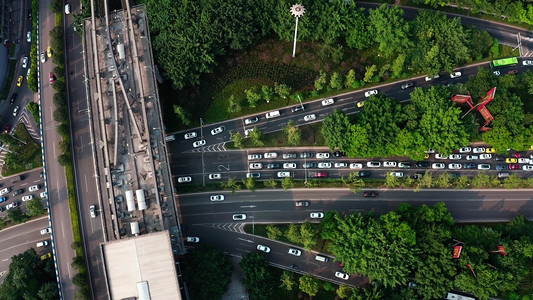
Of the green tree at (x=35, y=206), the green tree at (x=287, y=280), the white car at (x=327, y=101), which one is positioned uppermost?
the white car at (x=327, y=101)

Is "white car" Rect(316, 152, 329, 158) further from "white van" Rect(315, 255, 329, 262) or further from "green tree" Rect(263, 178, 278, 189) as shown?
"white van" Rect(315, 255, 329, 262)

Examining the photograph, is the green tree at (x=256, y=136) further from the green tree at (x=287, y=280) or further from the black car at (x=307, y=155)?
the green tree at (x=287, y=280)

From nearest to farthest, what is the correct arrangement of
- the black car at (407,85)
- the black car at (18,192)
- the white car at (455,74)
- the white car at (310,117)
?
the black car at (18,192), the white car at (310,117), the black car at (407,85), the white car at (455,74)

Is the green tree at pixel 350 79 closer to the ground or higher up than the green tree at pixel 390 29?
closer to the ground

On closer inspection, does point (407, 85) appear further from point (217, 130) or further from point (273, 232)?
point (273, 232)

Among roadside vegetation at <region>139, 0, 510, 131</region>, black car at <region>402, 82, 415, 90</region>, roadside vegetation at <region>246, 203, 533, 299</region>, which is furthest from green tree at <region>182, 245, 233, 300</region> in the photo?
black car at <region>402, 82, 415, 90</region>

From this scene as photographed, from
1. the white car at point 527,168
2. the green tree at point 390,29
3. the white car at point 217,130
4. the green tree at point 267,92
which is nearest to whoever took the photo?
the green tree at point 390,29

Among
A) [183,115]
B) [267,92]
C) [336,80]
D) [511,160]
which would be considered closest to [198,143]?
[183,115]

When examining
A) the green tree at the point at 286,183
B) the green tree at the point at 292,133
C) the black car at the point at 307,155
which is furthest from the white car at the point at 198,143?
the black car at the point at 307,155
